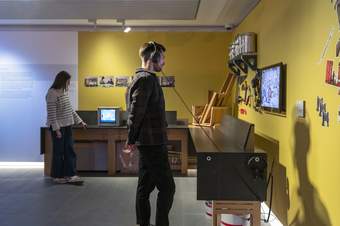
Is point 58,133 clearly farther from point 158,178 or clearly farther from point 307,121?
point 307,121

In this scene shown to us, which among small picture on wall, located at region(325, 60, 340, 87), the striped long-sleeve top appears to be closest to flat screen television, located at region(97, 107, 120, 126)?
the striped long-sleeve top

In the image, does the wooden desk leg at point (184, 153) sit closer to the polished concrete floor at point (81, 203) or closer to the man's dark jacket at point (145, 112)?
the polished concrete floor at point (81, 203)

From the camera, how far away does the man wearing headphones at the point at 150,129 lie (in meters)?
3.02

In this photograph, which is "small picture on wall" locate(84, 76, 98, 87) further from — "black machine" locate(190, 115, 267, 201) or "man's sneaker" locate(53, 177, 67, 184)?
"black machine" locate(190, 115, 267, 201)

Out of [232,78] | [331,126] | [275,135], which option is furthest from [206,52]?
[331,126]

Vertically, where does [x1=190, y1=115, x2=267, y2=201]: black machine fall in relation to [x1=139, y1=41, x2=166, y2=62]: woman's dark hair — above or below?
below

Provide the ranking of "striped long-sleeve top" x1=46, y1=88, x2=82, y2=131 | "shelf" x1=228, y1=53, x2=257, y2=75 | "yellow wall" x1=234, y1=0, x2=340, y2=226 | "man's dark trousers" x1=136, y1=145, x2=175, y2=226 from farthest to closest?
"striped long-sleeve top" x1=46, y1=88, x2=82, y2=131
"shelf" x1=228, y1=53, x2=257, y2=75
"man's dark trousers" x1=136, y1=145, x2=175, y2=226
"yellow wall" x1=234, y1=0, x2=340, y2=226

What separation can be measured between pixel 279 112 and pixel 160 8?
2253 millimetres

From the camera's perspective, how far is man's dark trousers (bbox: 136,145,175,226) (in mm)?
3064

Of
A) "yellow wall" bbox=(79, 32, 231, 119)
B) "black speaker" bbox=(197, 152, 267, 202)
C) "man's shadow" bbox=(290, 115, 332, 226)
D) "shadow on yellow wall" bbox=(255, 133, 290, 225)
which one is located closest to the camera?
"man's shadow" bbox=(290, 115, 332, 226)

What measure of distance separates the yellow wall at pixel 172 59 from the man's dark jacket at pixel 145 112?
3599mm

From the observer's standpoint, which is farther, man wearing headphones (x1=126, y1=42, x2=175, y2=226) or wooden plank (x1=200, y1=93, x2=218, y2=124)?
wooden plank (x1=200, y1=93, x2=218, y2=124)

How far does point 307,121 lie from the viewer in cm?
284

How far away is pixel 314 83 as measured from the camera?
2670 millimetres
